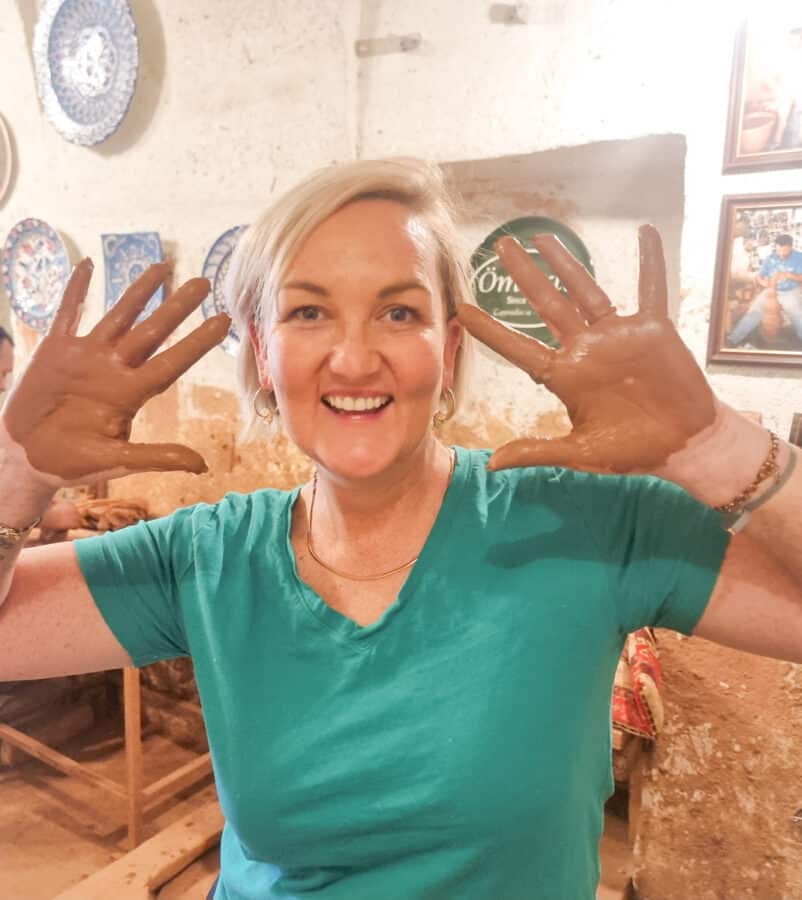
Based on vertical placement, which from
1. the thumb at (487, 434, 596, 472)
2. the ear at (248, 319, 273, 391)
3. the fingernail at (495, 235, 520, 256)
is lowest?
the thumb at (487, 434, 596, 472)

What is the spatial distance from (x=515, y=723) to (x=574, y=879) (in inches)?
9.0

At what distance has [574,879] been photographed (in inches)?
31.4

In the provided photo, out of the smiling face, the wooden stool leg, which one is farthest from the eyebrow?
the wooden stool leg

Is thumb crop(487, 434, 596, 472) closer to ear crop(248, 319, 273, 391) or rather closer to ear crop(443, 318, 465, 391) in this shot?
ear crop(443, 318, 465, 391)

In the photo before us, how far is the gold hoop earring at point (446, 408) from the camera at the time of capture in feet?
3.36

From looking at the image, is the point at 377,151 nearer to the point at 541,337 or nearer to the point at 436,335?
the point at 541,337

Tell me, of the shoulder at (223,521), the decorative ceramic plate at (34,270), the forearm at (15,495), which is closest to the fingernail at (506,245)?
the shoulder at (223,521)

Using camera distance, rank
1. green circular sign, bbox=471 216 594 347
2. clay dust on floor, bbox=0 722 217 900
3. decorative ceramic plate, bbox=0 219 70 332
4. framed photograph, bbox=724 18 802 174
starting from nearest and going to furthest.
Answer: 1. framed photograph, bbox=724 18 802 174
2. green circular sign, bbox=471 216 594 347
3. clay dust on floor, bbox=0 722 217 900
4. decorative ceramic plate, bbox=0 219 70 332

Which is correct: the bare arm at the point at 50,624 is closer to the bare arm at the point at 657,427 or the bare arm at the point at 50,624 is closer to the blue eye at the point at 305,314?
the blue eye at the point at 305,314

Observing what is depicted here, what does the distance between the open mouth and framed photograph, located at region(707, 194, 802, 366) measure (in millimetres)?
1069

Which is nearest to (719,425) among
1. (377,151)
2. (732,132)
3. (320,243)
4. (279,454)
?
(320,243)

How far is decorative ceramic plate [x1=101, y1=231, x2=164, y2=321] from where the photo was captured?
257cm

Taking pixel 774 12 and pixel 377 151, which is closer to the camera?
pixel 774 12

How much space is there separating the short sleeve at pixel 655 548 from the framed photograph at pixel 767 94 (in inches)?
40.9
